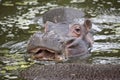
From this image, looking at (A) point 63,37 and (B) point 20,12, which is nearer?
(A) point 63,37

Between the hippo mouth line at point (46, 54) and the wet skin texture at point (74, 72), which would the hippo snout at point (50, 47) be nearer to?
the hippo mouth line at point (46, 54)

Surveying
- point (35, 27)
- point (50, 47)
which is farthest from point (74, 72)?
point (35, 27)

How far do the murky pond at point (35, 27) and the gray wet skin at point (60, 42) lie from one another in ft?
0.74

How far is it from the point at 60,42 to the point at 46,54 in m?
0.29

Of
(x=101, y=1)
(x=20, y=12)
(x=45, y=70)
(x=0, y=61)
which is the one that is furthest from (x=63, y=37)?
(x=101, y=1)

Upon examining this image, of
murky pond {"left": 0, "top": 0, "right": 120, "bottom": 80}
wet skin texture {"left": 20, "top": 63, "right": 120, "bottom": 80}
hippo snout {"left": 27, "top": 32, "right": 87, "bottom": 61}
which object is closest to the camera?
wet skin texture {"left": 20, "top": 63, "right": 120, "bottom": 80}

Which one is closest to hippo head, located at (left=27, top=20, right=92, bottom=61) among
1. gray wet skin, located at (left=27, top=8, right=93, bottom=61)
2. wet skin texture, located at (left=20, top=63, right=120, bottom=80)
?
gray wet skin, located at (left=27, top=8, right=93, bottom=61)

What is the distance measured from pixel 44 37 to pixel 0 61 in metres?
0.75

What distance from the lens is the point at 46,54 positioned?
7.46 m

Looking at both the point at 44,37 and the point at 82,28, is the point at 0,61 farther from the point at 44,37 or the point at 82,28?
the point at 82,28

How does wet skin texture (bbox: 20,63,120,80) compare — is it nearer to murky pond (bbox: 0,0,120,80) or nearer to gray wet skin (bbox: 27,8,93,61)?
murky pond (bbox: 0,0,120,80)

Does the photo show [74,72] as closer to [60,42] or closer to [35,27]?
[60,42]

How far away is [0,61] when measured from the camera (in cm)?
736

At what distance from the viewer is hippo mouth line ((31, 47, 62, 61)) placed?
24.2 feet
